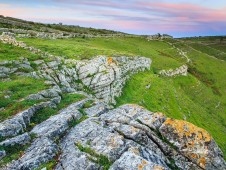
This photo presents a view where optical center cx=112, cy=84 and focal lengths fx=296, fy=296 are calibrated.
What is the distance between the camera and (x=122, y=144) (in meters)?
22.0

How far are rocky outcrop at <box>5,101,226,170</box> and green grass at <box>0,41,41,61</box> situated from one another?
72.7 feet

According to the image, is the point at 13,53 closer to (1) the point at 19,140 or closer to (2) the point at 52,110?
(2) the point at 52,110

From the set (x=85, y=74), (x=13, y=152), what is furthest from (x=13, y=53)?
(x=13, y=152)

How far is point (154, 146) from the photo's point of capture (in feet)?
77.2

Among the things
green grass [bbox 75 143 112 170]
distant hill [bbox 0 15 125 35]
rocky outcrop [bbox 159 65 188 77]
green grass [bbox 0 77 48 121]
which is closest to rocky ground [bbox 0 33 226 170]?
green grass [bbox 75 143 112 170]

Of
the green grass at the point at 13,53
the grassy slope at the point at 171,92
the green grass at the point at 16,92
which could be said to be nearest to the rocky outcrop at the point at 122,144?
the green grass at the point at 16,92

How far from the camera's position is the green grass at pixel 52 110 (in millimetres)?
27816

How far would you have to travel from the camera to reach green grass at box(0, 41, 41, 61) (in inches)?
1804

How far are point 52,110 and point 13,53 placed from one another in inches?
894

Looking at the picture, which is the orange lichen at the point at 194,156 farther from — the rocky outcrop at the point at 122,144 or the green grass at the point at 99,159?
the green grass at the point at 99,159

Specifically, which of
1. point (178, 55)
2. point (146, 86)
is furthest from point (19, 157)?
point (178, 55)

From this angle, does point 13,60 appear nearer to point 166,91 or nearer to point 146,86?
point 146,86

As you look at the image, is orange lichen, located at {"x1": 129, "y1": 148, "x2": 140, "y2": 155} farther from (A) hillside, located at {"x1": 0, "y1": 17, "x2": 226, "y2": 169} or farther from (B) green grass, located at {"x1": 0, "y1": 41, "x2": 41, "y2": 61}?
(B) green grass, located at {"x1": 0, "y1": 41, "x2": 41, "y2": 61}

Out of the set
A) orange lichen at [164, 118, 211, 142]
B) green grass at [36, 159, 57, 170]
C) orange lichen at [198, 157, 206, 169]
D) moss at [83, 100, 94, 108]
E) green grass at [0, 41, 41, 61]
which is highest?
green grass at [0, 41, 41, 61]
